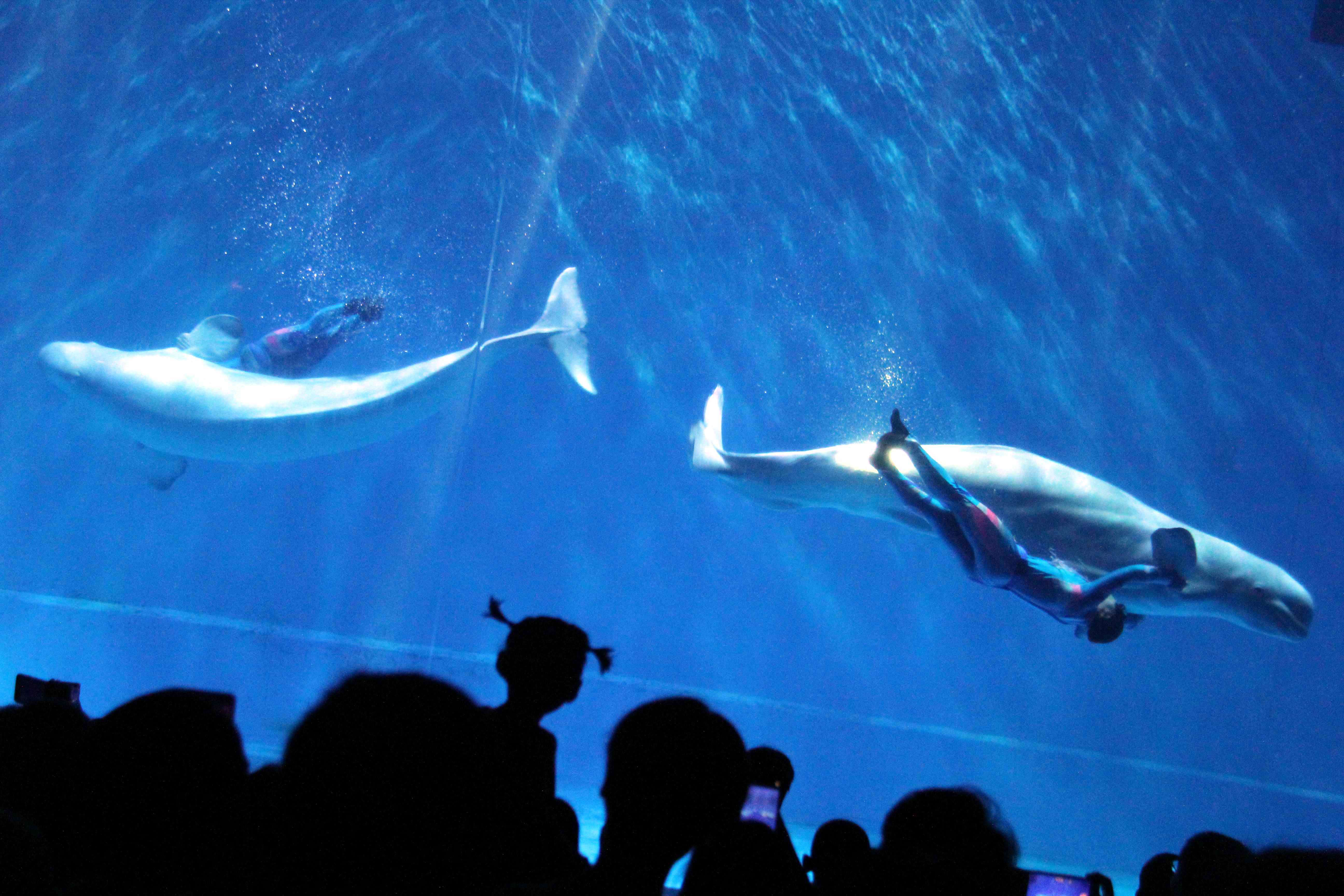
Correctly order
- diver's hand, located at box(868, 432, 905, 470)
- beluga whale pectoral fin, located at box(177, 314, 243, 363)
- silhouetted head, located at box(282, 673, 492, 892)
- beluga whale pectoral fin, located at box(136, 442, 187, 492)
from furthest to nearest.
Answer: beluga whale pectoral fin, located at box(136, 442, 187, 492) → beluga whale pectoral fin, located at box(177, 314, 243, 363) → diver's hand, located at box(868, 432, 905, 470) → silhouetted head, located at box(282, 673, 492, 892)

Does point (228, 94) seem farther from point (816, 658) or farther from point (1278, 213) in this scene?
point (1278, 213)

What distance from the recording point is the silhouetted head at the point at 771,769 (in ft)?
8.41

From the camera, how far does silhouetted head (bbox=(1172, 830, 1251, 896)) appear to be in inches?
64.7

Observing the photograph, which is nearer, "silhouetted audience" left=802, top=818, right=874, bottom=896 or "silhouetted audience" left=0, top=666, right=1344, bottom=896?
"silhouetted audience" left=0, top=666, right=1344, bottom=896

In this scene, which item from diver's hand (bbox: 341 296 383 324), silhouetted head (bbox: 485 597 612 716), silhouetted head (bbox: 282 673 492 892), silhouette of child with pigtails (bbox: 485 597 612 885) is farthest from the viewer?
diver's hand (bbox: 341 296 383 324)

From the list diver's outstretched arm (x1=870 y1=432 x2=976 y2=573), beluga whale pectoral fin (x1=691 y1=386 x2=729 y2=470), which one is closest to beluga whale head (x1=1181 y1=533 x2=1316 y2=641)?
diver's outstretched arm (x1=870 y1=432 x2=976 y2=573)

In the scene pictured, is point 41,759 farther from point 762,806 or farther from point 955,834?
point 955,834

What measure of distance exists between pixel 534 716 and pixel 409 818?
1.07 metres

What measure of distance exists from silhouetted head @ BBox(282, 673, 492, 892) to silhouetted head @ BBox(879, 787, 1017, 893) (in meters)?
0.75

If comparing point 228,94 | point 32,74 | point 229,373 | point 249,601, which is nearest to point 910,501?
point 229,373

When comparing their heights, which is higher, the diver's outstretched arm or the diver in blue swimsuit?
the diver in blue swimsuit

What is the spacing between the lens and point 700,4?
1307 centimetres

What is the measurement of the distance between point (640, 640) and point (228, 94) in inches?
384

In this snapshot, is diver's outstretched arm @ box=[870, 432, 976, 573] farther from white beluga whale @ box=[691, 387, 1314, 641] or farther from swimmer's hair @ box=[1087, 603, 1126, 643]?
swimmer's hair @ box=[1087, 603, 1126, 643]
